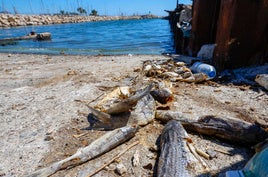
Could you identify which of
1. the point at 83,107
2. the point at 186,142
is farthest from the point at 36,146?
the point at 186,142

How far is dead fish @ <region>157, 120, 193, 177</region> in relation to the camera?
244 cm

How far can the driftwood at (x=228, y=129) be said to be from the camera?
3.05 metres

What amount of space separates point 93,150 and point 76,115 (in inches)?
56.9

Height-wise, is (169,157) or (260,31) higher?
(260,31)

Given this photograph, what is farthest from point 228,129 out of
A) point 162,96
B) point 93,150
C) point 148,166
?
point 93,150

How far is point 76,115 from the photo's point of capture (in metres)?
4.27

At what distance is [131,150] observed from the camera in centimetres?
316

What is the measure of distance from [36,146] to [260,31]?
21.5 feet

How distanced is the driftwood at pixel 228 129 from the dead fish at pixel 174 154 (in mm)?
369

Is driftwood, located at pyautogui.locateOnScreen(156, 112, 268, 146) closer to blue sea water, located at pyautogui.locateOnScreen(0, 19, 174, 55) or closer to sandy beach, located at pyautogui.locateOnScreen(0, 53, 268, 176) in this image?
sandy beach, located at pyautogui.locateOnScreen(0, 53, 268, 176)

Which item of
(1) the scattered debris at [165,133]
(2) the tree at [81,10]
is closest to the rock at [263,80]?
(1) the scattered debris at [165,133]

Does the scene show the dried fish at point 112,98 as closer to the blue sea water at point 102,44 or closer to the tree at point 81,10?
the blue sea water at point 102,44

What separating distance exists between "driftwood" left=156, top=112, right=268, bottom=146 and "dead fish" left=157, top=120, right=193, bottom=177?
369 millimetres

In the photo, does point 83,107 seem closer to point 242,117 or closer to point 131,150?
point 131,150
